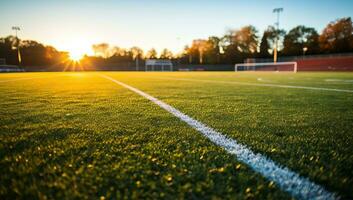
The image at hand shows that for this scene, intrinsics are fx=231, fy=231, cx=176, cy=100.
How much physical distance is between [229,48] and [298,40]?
65.9ft

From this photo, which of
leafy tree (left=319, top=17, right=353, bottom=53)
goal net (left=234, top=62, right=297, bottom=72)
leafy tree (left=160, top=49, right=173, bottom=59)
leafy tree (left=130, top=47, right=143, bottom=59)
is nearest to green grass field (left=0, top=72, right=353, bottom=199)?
goal net (left=234, top=62, right=297, bottom=72)

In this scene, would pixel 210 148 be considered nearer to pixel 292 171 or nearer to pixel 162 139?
pixel 162 139

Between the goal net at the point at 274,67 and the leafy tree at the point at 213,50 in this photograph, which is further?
the leafy tree at the point at 213,50

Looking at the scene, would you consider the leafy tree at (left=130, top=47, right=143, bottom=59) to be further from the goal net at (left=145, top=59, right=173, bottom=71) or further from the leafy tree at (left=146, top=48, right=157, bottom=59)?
the goal net at (left=145, top=59, right=173, bottom=71)

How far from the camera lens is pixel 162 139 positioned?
5.97 feet

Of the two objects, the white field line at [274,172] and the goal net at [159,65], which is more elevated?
the goal net at [159,65]

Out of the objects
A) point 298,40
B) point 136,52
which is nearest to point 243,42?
point 298,40

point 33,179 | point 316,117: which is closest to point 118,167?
point 33,179

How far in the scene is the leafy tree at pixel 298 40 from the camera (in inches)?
2559

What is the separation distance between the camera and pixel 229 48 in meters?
76.1

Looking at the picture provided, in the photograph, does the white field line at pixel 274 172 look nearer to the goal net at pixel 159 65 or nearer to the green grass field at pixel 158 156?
the green grass field at pixel 158 156

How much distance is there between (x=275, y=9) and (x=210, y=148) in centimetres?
4921

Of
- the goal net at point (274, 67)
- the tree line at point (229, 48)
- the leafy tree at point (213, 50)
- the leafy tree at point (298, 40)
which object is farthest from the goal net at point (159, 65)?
the leafy tree at point (298, 40)

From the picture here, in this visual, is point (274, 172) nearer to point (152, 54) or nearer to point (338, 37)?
point (338, 37)
